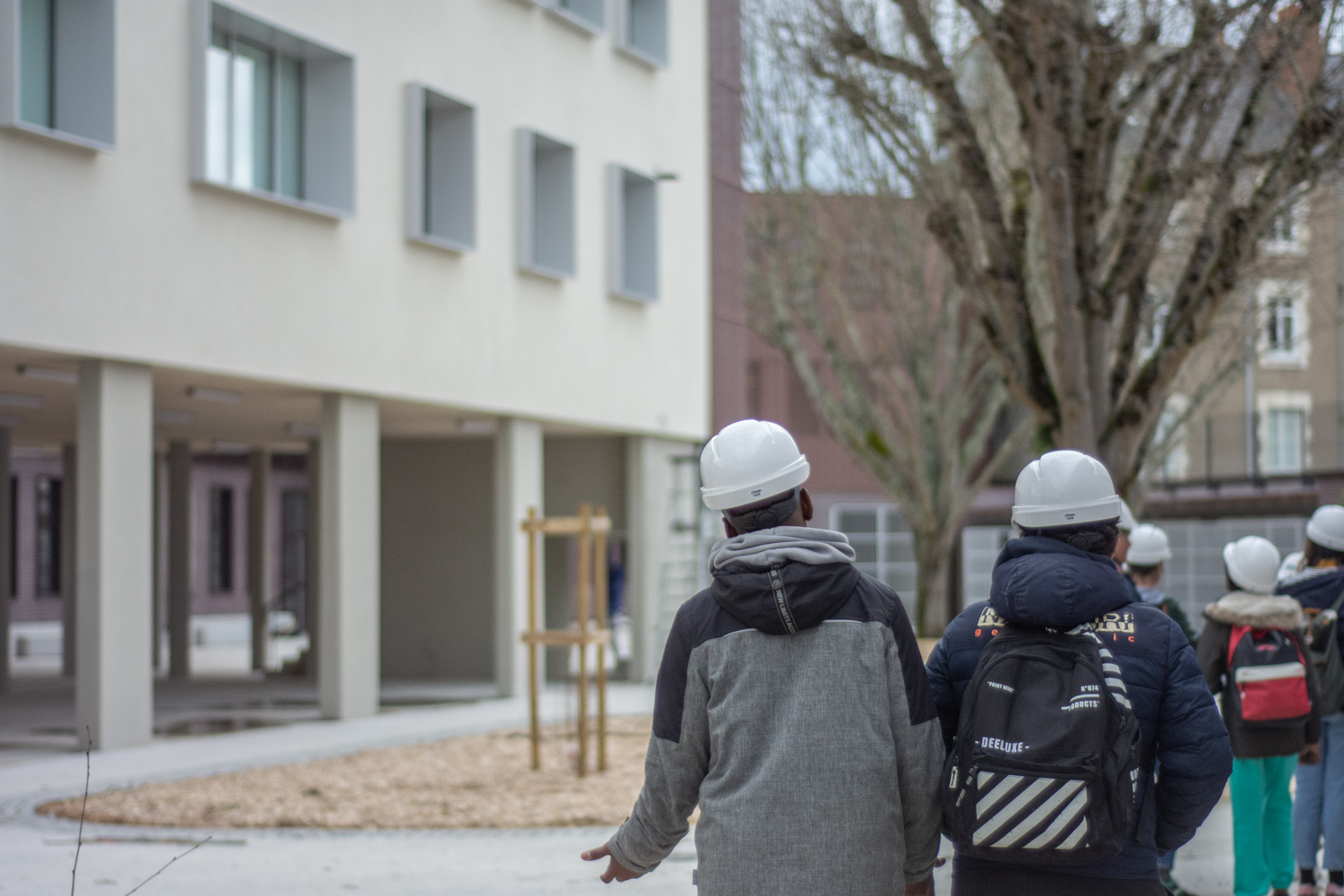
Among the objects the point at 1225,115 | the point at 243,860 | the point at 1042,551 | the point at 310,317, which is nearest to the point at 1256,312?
the point at 1225,115

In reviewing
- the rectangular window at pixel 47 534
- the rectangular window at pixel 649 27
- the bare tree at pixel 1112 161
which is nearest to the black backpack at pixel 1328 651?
the bare tree at pixel 1112 161

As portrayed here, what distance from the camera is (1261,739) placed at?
668 centimetres

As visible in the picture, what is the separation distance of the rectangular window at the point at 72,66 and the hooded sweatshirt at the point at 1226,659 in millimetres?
9682

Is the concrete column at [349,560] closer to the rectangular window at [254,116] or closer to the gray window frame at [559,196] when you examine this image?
the rectangular window at [254,116]

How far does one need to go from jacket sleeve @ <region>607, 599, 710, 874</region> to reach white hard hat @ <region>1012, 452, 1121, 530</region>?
2.73 feet

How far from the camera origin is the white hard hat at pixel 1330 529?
715cm

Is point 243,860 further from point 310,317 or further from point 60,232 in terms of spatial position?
point 310,317

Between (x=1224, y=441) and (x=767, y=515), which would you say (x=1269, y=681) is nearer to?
(x=767, y=515)

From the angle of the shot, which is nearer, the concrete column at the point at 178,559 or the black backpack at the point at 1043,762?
the black backpack at the point at 1043,762

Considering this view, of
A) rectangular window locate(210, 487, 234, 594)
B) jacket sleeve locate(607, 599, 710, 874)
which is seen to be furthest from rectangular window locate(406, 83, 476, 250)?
rectangular window locate(210, 487, 234, 594)

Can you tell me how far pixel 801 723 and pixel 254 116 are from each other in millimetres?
13337

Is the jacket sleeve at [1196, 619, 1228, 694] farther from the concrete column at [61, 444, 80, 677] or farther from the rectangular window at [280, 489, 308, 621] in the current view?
the rectangular window at [280, 489, 308, 621]

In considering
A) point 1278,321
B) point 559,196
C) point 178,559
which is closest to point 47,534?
point 178,559

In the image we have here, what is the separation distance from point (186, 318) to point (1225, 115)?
8.87 metres
